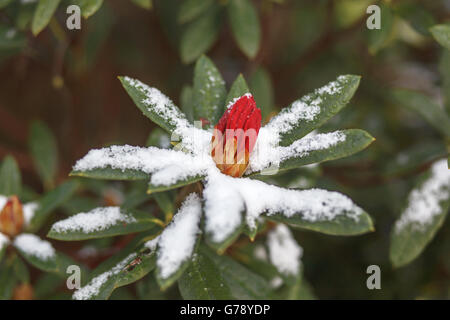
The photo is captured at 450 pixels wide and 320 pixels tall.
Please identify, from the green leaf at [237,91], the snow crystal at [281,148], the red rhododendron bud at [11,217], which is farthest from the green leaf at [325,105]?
the red rhododendron bud at [11,217]

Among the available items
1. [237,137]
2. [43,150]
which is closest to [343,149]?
[237,137]

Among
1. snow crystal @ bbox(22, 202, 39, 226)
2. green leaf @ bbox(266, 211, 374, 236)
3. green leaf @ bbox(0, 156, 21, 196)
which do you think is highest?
green leaf @ bbox(0, 156, 21, 196)

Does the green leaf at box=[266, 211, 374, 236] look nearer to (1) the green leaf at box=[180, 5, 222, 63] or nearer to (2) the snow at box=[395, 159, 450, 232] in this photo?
(2) the snow at box=[395, 159, 450, 232]

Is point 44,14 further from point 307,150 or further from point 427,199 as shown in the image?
point 427,199

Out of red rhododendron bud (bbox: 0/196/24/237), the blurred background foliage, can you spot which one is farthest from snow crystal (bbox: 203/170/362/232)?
red rhododendron bud (bbox: 0/196/24/237)

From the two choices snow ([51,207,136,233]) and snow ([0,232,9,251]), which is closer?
snow ([51,207,136,233])
